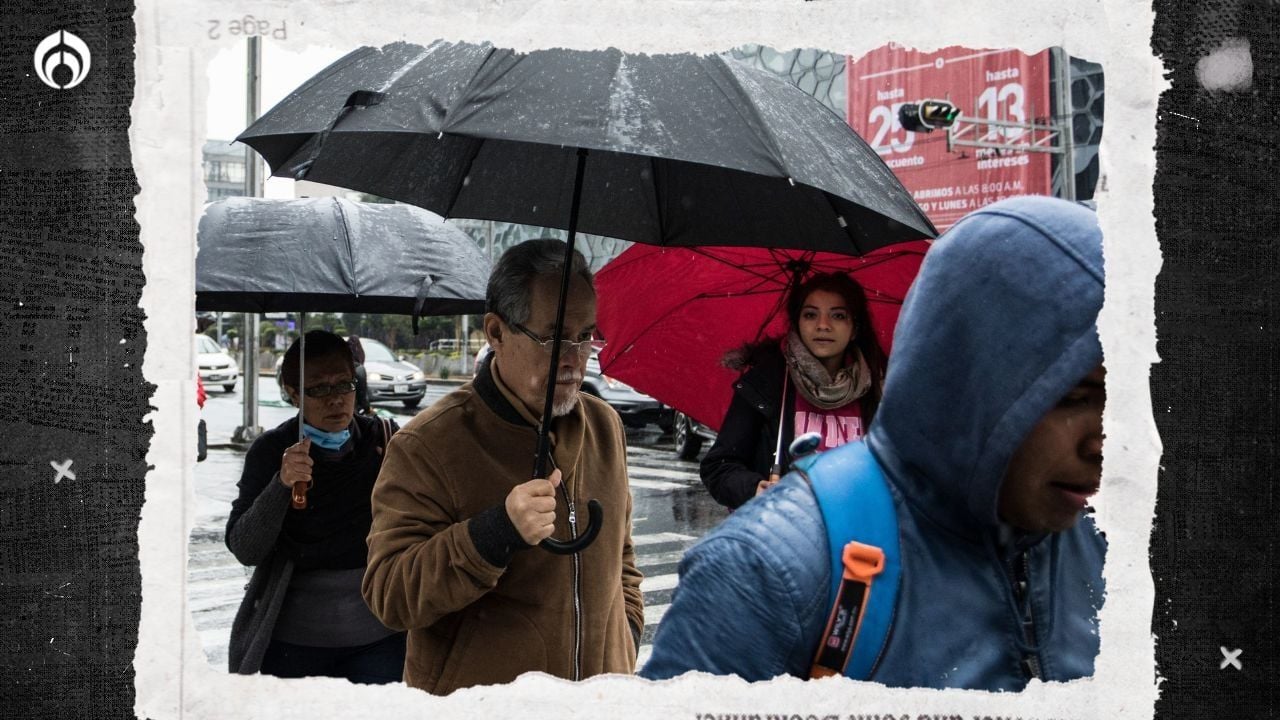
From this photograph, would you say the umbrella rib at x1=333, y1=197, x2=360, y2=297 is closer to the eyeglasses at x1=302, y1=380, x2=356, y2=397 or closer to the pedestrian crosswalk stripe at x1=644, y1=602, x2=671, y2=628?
the eyeglasses at x1=302, y1=380, x2=356, y2=397

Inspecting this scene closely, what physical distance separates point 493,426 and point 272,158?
1.00 m

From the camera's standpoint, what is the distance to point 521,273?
2693 millimetres

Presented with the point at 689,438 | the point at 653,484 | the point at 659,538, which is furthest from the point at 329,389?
the point at 689,438

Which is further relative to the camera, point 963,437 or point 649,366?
point 649,366

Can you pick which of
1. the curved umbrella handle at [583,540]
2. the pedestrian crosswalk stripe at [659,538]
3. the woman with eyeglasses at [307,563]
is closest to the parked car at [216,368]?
the pedestrian crosswalk stripe at [659,538]

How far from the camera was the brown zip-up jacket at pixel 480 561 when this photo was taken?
90.6 inches

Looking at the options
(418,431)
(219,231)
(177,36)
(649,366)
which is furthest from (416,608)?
(649,366)

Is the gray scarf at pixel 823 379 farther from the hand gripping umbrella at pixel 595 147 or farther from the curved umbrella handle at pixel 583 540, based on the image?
the curved umbrella handle at pixel 583 540

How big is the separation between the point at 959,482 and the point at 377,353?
2447cm

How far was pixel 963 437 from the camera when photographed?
4.75 feet

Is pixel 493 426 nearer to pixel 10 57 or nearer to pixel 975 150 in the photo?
pixel 10 57

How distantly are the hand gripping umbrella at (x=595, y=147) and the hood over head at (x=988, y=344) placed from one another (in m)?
0.61

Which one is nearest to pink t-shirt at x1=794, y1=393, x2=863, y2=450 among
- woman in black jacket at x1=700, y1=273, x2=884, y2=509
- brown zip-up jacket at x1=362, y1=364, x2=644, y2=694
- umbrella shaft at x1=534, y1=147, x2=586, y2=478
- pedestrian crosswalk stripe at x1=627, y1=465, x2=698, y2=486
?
woman in black jacket at x1=700, y1=273, x2=884, y2=509

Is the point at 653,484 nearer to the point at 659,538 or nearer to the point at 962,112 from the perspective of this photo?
the point at 659,538
